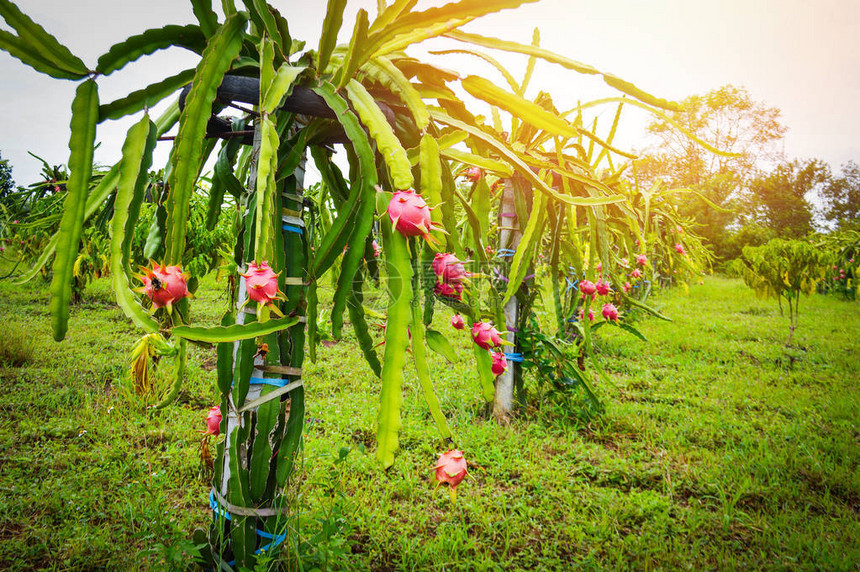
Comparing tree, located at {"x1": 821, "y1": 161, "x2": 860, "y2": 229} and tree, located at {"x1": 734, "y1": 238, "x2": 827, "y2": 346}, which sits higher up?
tree, located at {"x1": 821, "y1": 161, "x2": 860, "y2": 229}

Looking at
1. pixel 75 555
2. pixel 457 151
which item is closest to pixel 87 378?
pixel 75 555

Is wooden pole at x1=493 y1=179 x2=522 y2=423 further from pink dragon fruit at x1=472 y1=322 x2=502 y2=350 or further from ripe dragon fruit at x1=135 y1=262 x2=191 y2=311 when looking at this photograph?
ripe dragon fruit at x1=135 y1=262 x2=191 y2=311

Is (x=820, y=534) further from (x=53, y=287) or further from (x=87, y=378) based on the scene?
(x=87, y=378)

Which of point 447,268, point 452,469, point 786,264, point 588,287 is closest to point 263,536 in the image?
point 452,469

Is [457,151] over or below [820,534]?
over

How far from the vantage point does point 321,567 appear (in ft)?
3.35

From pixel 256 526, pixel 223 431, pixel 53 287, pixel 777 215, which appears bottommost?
pixel 256 526

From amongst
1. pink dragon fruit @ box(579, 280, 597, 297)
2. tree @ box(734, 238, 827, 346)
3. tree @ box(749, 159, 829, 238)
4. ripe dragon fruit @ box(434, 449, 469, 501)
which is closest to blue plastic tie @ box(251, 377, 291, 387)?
ripe dragon fruit @ box(434, 449, 469, 501)

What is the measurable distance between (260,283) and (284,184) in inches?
12.8

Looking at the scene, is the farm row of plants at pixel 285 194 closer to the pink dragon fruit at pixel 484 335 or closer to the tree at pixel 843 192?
the pink dragon fruit at pixel 484 335

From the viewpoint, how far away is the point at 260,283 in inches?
25.5

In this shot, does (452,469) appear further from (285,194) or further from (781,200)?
(781,200)

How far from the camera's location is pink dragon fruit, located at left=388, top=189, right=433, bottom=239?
2.06ft

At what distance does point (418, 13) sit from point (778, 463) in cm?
226
